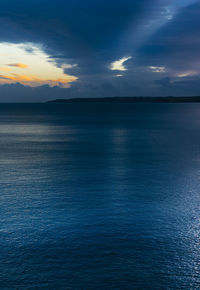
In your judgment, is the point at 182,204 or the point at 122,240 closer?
the point at 122,240

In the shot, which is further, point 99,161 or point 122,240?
point 99,161

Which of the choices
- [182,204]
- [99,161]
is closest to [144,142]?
[99,161]

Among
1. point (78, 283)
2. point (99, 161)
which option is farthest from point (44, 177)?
point (78, 283)

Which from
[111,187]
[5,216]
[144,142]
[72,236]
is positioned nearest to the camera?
[72,236]

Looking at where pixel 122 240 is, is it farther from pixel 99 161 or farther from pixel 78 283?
pixel 99 161

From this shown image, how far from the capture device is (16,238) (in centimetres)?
2681

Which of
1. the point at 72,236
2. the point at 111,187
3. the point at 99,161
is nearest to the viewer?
the point at 72,236

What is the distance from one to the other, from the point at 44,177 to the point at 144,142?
4669 centimetres

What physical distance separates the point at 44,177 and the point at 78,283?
2777 cm

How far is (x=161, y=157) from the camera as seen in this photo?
6544 centimetres

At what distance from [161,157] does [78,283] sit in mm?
46771

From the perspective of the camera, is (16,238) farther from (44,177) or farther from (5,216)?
(44,177)

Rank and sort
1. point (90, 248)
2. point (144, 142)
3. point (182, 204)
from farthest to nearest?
point (144, 142)
point (182, 204)
point (90, 248)

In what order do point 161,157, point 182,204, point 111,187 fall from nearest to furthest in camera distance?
1. point 182,204
2. point 111,187
3. point 161,157
